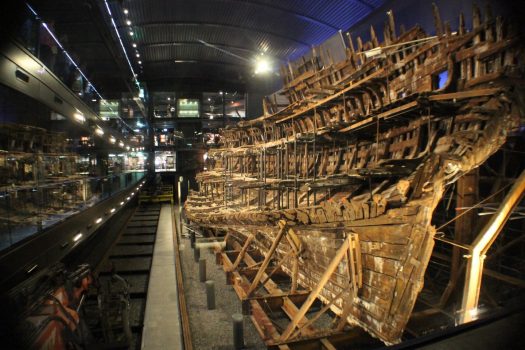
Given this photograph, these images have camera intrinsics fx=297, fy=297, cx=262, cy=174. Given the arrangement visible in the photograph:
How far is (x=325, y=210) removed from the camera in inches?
172

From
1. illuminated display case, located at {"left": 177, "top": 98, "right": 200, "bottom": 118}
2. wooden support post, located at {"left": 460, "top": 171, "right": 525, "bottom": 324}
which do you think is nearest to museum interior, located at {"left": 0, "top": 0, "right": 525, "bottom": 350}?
wooden support post, located at {"left": 460, "top": 171, "right": 525, "bottom": 324}

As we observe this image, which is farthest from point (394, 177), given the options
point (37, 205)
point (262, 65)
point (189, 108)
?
point (189, 108)

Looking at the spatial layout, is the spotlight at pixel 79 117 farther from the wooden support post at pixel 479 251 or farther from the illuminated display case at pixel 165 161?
the illuminated display case at pixel 165 161

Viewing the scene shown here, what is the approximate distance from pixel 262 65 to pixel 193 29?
16.6 feet

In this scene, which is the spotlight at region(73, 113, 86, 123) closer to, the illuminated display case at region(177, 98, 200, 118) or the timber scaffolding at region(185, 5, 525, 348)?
the timber scaffolding at region(185, 5, 525, 348)

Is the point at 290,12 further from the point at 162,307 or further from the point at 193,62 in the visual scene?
the point at 162,307

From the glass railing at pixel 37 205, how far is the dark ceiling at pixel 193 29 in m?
4.29

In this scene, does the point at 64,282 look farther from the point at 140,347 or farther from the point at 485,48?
the point at 485,48

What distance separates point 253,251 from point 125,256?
15.8 feet

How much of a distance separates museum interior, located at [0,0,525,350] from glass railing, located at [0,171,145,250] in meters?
0.03

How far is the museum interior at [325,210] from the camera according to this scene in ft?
11.3

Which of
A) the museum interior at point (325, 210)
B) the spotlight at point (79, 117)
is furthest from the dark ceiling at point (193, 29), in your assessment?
the spotlight at point (79, 117)

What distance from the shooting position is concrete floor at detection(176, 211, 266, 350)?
204 inches

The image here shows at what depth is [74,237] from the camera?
6090mm
